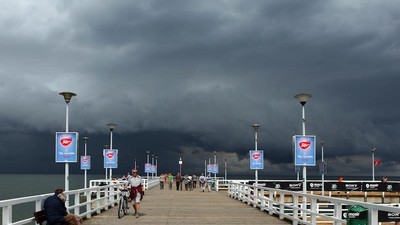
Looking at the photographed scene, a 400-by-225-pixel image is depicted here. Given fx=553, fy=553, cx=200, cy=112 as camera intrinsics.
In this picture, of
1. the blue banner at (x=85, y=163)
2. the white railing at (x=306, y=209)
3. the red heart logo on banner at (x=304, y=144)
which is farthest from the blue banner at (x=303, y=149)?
the blue banner at (x=85, y=163)

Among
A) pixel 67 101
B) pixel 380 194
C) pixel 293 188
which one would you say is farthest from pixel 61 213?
pixel 380 194

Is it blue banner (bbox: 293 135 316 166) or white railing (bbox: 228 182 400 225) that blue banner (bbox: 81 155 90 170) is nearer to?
white railing (bbox: 228 182 400 225)

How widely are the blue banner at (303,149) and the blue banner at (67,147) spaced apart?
8.78 m

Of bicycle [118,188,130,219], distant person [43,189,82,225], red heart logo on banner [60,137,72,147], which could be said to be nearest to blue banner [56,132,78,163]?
red heart logo on banner [60,137,72,147]

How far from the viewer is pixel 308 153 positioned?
22.5 meters

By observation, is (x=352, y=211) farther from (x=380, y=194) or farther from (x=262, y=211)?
(x=380, y=194)

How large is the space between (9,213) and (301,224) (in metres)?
10.3

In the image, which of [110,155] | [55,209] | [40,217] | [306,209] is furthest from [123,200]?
[110,155]

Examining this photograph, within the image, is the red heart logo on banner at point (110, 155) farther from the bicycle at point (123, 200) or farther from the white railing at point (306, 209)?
the bicycle at point (123, 200)

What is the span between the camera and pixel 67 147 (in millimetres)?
21750

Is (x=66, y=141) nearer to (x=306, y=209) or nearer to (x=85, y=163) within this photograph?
(x=306, y=209)

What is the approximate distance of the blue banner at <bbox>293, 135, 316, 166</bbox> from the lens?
22.3 meters

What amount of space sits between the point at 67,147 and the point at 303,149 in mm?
9434

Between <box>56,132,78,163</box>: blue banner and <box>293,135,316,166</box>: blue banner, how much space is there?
8.78m
